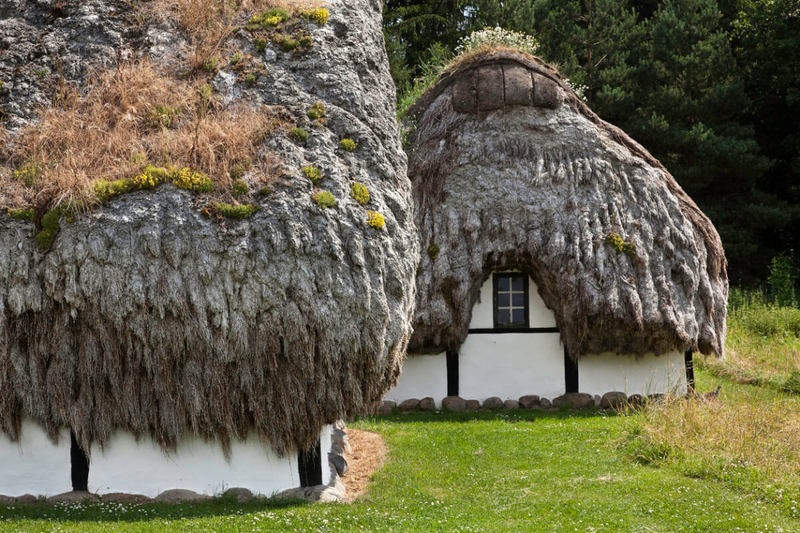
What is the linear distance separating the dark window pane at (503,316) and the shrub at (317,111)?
5.82 meters

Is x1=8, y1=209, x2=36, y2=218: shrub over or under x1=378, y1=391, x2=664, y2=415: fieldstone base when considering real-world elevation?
over

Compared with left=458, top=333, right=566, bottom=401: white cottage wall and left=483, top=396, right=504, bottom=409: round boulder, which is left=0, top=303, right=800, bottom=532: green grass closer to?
left=483, top=396, right=504, bottom=409: round boulder

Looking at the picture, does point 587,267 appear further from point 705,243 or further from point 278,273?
point 278,273

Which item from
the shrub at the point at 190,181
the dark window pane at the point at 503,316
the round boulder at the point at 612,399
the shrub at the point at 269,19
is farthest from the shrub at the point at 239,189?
the round boulder at the point at 612,399

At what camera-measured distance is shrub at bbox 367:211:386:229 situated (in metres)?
8.74

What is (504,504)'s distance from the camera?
26.9 feet

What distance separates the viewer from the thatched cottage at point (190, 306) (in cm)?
809

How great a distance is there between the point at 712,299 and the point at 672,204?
5.80 feet

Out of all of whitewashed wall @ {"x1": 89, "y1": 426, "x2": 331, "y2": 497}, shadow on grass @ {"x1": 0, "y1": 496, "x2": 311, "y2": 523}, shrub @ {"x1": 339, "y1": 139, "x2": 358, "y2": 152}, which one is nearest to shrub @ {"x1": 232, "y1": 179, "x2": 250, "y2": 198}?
shrub @ {"x1": 339, "y1": 139, "x2": 358, "y2": 152}

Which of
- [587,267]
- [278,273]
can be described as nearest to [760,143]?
[587,267]

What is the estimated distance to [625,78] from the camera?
24.5 meters

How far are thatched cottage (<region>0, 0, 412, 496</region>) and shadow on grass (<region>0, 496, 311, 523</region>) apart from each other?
277 millimetres

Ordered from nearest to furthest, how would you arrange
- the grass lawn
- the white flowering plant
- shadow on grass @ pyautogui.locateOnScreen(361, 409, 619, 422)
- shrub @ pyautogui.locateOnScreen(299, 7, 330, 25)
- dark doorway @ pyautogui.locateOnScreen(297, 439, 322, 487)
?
1. the grass lawn
2. dark doorway @ pyautogui.locateOnScreen(297, 439, 322, 487)
3. shrub @ pyautogui.locateOnScreen(299, 7, 330, 25)
4. shadow on grass @ pyautogui.locateOnScreen(361, 409, 619, 422)
5. the white flowering plant

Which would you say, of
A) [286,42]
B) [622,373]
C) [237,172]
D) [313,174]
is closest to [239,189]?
[237,172]
